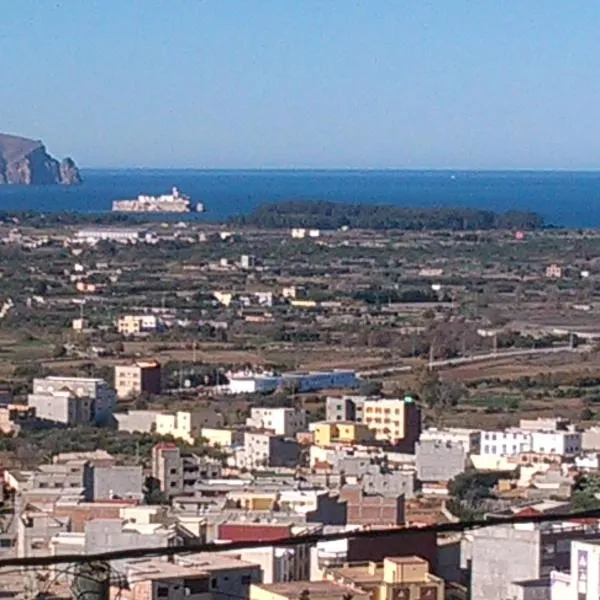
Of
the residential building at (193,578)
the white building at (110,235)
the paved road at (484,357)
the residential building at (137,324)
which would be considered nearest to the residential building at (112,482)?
the residential building at (193,578)

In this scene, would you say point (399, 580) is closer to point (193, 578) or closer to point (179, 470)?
point (193, 578)

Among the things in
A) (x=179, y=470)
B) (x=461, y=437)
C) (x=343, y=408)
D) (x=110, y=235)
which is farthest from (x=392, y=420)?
(x=110, y=235)

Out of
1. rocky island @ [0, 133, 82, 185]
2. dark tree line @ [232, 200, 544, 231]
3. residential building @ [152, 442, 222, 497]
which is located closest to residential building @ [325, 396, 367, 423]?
residential building @ [152, 442, 222, 497]

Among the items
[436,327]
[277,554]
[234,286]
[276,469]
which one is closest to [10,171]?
[234,286]

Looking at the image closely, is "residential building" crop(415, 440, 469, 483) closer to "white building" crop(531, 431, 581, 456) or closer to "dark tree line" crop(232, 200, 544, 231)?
"white building" crop(531, 431, 581, 456)

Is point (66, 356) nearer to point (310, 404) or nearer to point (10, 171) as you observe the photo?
point (310, 404)
